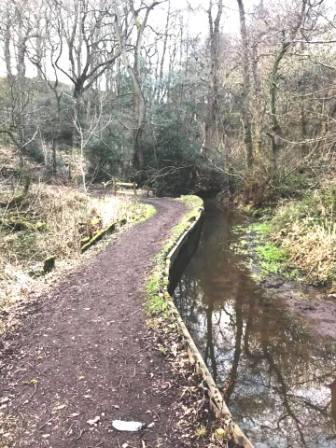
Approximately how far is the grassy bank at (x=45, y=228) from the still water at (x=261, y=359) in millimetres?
3165

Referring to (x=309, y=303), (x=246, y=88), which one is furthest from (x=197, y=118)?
(x=309, y=303)

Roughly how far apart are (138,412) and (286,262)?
290 inches

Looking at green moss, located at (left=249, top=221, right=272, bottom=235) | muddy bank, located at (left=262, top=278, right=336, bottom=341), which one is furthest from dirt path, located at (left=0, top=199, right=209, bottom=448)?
green moss, located at (left=249, top=221, right=272, bottom=235)

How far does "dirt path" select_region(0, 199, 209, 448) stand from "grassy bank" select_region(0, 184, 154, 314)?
110cm

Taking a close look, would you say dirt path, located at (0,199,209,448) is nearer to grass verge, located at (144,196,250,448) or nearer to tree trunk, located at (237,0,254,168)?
grass verge, located at (144,196,250,448)

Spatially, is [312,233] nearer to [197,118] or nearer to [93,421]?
[93,421]

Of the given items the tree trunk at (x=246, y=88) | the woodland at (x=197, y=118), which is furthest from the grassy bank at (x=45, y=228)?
the tree trunk at (x=246, y=88)

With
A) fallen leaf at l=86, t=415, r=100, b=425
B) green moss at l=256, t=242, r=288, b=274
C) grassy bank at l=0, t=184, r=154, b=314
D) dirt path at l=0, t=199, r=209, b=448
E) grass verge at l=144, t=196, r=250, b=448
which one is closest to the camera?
grass verge at l=144, t=196, r=250, b=448

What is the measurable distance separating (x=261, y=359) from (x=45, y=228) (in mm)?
8327

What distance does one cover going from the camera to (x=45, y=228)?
1252 centimetres

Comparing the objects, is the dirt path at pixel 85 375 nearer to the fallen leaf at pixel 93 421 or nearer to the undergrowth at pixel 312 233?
the fallen leaf at pixel 93 421

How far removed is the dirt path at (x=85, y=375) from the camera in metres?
4.11

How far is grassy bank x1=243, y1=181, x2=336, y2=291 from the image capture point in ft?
31.6

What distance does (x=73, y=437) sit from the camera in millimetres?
4047
